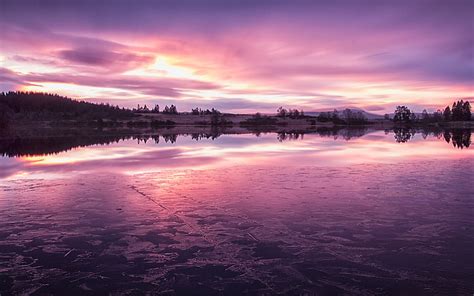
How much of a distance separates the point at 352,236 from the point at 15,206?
27.3 feet

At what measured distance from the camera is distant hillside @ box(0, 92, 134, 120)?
5507 inches

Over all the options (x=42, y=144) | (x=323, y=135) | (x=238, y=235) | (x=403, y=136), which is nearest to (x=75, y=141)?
(x=42, y=144)

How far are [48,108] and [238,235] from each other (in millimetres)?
168153

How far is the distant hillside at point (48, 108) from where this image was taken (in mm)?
139875

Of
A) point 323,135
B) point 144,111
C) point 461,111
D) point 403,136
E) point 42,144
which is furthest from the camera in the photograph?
point 144,111

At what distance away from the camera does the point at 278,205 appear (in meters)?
10.6

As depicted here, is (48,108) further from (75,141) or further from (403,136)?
(403,136)

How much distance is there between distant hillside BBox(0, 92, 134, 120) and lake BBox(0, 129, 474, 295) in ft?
431

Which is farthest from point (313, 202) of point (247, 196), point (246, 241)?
point (246, 241)

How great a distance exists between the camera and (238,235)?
26.6ft

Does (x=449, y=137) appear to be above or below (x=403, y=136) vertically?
above

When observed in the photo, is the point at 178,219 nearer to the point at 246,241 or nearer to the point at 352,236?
the point at 246,241

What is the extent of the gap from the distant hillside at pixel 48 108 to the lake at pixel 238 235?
431 ft

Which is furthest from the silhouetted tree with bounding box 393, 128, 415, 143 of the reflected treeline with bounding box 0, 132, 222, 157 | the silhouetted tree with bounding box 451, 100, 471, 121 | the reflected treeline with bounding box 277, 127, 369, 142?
the silhouetted tree with bounding box 451, 100, 471, 121
